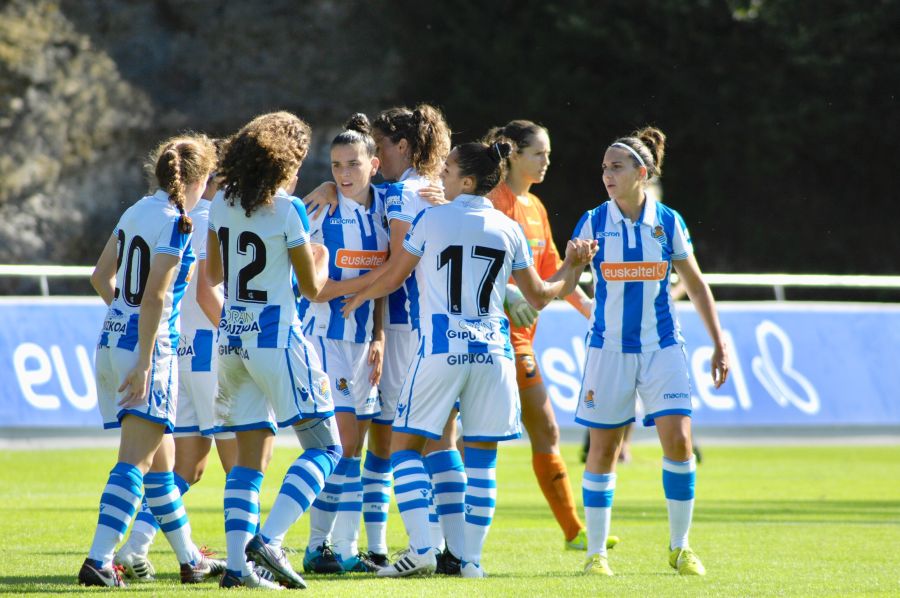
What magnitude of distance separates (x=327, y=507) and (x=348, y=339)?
88 centimetres

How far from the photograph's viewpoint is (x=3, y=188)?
2692 centimetres

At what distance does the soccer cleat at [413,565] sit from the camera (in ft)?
22.3

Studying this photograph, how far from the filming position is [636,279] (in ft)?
24.0

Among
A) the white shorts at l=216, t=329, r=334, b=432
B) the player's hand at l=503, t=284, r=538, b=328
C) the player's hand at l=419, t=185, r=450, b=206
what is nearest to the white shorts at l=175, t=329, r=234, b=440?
the white shorts at l=216, t=329, r=334, b=432

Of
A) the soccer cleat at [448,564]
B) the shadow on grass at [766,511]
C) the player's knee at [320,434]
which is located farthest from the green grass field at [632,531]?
the player's knee at [320,434]

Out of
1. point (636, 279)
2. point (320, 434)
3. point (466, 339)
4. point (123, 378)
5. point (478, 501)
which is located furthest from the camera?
point (636, 279)

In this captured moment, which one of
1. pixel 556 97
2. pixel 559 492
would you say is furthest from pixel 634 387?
pixel 556 97

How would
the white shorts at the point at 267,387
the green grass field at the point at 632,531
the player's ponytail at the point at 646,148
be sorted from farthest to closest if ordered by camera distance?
the player's ponytail at the point at 646,148, the green grass field at the point at 632,531, the white shorts at the point at 267,387

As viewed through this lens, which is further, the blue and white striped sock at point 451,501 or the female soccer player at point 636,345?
the female soccer player at point 636,345

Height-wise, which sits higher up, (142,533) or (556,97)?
(556,97)

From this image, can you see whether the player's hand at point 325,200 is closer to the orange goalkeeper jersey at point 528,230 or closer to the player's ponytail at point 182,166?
the player's ponytail at point 182,166

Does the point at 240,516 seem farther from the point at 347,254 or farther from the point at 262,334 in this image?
the point at 347,254

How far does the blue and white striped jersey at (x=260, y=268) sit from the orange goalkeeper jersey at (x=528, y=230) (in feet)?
7.63

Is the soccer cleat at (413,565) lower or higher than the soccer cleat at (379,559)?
higher
